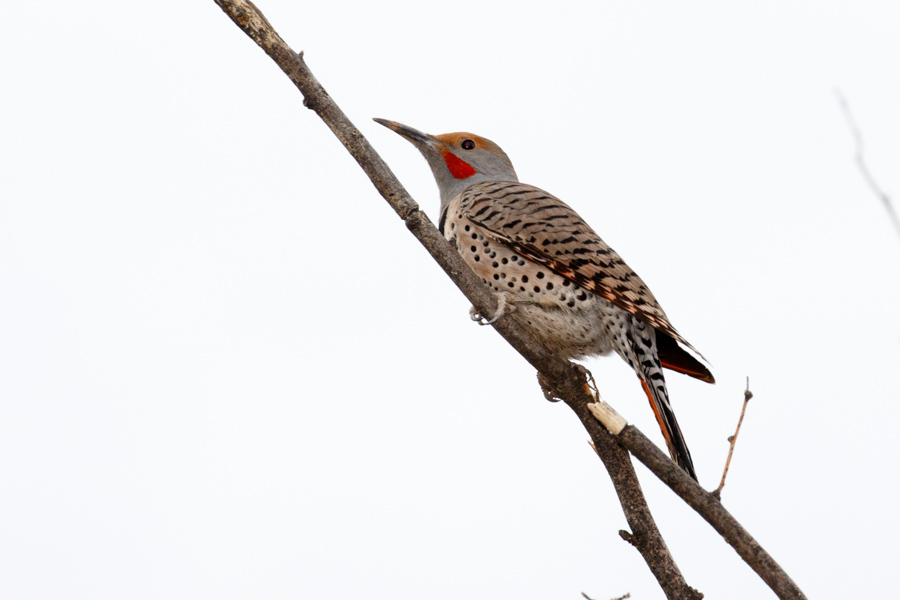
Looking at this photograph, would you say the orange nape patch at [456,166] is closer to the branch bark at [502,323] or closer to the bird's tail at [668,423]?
the bird's tail at [668,423]

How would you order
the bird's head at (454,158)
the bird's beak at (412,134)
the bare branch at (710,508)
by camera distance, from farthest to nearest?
the bird's head at (454,158), the bird's beak at (412,134), the bare branch at (710,508)

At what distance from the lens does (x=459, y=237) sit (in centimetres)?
455

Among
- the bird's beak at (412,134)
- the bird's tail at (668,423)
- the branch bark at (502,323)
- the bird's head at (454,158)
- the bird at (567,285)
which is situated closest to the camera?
the branch bark at (502,323)

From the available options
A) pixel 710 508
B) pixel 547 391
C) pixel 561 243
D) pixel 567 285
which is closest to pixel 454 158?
pixel 561 243

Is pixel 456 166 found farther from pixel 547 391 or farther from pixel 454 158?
pixel 547 391

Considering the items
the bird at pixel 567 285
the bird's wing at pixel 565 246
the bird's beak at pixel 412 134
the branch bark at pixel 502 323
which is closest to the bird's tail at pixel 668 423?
the bird at pixel 567 285

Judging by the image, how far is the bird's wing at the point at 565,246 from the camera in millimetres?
4262

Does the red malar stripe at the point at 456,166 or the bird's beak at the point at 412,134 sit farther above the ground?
the bird's beak at the point at 412,134

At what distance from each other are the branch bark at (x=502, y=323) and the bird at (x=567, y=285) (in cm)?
59

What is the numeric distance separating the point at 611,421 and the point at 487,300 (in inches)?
26.4

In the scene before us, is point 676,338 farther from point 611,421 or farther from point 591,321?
point 611,421

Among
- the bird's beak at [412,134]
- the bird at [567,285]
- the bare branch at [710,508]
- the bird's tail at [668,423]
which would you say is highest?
the bird's beak at [412,134]

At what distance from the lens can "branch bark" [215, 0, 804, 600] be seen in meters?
3.14

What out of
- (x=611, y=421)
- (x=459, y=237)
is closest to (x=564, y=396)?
(x=611, y=421)
